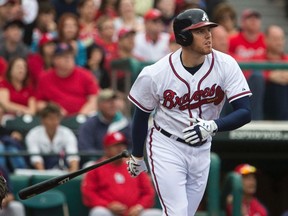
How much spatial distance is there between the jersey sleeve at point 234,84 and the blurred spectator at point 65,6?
7210 mm

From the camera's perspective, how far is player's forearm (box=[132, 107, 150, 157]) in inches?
311

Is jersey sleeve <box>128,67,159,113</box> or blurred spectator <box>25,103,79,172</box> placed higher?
jersey sleeve <box>128,67,159,113</box>

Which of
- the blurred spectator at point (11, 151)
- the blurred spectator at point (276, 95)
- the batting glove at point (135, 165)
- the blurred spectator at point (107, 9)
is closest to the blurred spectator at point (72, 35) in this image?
the blurred spectator at point (107, 9)

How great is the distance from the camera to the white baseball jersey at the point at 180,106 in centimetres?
775

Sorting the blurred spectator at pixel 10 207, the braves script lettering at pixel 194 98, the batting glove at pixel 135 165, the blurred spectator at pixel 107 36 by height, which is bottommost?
the blurred spectator at pixel 10 207

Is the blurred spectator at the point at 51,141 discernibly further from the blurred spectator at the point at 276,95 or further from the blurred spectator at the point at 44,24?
the blurred spectator at the point at 44,24

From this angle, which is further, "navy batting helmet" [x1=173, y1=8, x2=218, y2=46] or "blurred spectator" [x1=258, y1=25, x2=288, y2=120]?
"blurred spectator" [x1=258, y1=25, x2=288, y2=120]

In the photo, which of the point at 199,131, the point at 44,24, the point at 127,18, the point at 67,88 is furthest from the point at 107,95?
the point at 199,131

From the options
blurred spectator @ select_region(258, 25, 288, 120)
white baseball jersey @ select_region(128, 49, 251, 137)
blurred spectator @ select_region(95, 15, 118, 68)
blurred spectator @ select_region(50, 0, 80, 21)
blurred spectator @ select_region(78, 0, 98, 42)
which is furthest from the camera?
blurred spectator @ select_region(50, 0, 80, 21)

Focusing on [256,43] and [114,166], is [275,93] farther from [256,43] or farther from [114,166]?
[114,166]

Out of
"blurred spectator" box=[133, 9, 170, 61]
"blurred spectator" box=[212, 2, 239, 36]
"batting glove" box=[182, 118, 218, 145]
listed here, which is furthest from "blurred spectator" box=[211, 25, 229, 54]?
"batting glove" box=[182, 118, 218, 145]

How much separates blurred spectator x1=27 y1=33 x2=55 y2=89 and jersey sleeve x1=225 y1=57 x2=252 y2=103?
213 inches

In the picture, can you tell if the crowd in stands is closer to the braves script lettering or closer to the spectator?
the spectator

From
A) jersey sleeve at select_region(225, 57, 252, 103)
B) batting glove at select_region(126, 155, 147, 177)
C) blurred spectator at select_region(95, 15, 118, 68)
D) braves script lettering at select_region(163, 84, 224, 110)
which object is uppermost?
jersey sleeve at select_region(225, 57, 252, 103)
